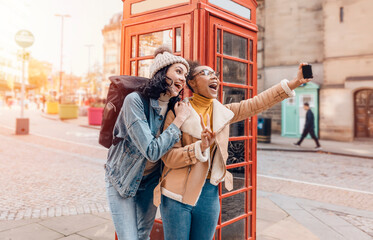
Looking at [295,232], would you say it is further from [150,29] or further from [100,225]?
[150,29]

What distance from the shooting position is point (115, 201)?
2096mm

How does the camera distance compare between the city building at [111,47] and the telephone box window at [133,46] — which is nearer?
the telephone box window at [133,46]

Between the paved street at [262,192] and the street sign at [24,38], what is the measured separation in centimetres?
595

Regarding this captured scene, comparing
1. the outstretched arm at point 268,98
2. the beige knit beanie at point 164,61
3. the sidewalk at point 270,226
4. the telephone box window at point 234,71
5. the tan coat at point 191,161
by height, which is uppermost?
the telephone box window at point 234,71

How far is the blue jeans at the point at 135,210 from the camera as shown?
2090 mm

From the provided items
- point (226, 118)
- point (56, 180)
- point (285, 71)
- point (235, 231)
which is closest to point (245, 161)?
point (235, 231)

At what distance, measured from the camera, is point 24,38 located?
13984 millimetres

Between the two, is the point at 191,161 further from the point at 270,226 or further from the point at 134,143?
the point at 270,226

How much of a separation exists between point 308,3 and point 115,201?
18.3 metres

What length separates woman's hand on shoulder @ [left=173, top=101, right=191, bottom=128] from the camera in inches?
75.2

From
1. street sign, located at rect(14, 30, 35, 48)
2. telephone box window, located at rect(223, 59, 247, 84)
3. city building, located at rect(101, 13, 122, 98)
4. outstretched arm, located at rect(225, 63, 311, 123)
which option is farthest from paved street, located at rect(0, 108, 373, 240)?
city building, located at rect(101, 13, 122, 98)

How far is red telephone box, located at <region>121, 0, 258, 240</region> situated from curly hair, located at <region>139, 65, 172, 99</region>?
650mm

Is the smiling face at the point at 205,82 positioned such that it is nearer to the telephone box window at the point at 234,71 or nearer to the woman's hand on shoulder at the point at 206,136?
the woman's hand on shoulder at the point at 206,136

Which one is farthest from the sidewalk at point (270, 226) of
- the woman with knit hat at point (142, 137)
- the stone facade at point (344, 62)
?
the stone facade at point (344, 62)
